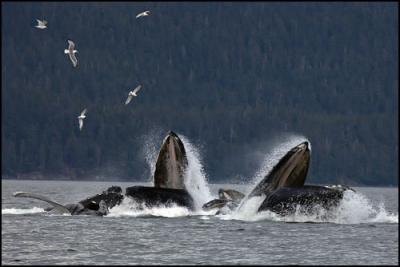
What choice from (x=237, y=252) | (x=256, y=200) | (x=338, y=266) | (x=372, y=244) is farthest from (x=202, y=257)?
(x=256, y=200)

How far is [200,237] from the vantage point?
46.2 m

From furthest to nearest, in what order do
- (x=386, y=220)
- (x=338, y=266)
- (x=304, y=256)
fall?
(x=386, y=220) < (x=304, y=256) < (x=338, y=266)

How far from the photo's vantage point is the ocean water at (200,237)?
39594 millimetres

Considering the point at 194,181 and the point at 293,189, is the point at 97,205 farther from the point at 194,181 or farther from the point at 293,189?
the point at 293,189

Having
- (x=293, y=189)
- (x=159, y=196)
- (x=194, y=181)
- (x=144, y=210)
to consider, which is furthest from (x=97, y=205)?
(x=293, y=189)

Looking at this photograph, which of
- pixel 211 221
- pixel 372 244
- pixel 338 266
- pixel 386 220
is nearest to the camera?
pixel 338 266

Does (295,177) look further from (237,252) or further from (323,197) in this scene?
A: (237,252)

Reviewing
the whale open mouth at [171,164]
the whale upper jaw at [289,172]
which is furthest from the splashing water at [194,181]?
the whale upper jaw at [289,172]

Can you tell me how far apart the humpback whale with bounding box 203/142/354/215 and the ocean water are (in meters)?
0.70

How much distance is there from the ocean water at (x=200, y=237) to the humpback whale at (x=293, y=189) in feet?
2.28

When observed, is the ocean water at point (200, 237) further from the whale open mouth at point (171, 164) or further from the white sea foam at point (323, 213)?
the whale open mouth at point (171, 164)

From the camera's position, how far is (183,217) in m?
54.7

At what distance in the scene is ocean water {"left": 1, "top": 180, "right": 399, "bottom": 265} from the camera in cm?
3959

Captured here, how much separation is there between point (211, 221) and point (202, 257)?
43.4 ft
